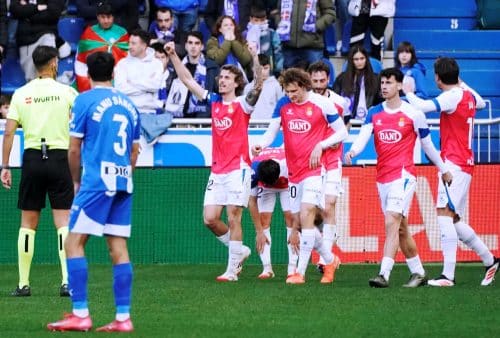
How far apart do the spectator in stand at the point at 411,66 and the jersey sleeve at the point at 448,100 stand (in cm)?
483

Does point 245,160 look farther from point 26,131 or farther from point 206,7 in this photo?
point 206,7

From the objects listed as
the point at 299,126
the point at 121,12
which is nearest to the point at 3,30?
the point at 121,12

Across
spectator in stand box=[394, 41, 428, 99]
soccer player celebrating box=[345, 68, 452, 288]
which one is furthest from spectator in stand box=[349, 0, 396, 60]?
soccer player celebrating box=[345, 68, 452, 288]

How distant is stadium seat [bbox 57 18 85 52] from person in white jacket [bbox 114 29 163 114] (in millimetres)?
2396

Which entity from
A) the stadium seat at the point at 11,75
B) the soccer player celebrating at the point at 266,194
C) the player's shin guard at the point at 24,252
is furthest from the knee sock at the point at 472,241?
the stadium seat at the point at 11,75

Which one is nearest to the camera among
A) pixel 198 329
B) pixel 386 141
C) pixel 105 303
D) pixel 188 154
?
pixel 198 329

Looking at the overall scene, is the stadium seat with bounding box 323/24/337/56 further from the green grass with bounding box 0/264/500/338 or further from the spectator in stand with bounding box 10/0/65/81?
the green grass with bounding box 0/264/500/338

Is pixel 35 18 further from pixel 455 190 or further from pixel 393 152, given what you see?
pixel 455 190

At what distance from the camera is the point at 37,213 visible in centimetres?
1362

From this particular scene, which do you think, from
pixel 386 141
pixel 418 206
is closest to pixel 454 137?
pixel 386 141

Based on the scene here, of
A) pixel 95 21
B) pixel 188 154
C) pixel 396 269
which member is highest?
pixel 95 21

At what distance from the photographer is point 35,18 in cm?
2059

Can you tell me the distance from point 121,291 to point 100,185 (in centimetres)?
84

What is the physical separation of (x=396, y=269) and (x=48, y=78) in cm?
612
